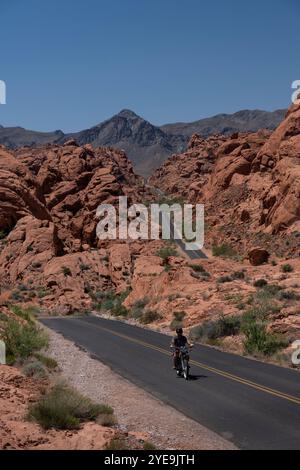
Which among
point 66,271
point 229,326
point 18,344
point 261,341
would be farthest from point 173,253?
point 18,344

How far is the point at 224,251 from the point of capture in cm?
6431

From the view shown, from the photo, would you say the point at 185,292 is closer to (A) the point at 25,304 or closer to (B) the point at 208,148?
(A) the point at 25,304

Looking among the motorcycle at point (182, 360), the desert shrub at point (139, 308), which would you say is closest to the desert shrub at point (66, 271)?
the desert shrub at point (139, 308)

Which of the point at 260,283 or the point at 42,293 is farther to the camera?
the point at 42,293

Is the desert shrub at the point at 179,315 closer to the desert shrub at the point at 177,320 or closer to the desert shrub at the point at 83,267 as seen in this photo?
the desert shrub at the point at 177,320

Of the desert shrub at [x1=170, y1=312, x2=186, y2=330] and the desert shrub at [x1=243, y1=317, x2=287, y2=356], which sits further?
the desert shrub at [x1=170, y1=312, x2=186, y2=330]

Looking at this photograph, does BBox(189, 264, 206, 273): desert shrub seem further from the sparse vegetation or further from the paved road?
the paved road

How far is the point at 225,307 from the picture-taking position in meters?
30.0

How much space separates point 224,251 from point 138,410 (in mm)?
53031

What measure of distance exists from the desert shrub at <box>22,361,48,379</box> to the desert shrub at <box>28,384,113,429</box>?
361 centimetres

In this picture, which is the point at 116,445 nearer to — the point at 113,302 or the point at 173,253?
the point at 113,302

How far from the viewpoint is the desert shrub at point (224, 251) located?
2482 inches

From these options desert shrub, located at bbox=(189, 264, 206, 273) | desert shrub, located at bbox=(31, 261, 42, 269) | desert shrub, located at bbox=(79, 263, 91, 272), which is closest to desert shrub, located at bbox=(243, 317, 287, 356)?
desert shrub, located at bbox=(189, 264, 206, 273)

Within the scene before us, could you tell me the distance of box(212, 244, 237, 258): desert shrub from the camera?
63031mm
